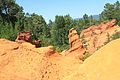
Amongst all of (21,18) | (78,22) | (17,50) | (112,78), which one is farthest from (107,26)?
(112,78)

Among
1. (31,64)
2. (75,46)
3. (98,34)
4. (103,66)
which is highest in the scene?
(103,66)

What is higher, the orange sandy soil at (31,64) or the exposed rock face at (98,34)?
the orange sandy soil at (31,64)

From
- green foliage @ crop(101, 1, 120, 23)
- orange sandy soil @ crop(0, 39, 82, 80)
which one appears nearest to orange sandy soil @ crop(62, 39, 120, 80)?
orange sandy soil @ crop(0, 39, 82, 80)

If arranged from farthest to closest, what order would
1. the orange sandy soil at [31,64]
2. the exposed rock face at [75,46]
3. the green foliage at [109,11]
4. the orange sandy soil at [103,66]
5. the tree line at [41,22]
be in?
1. the green foliage at [109,11]
2. the tree line at [41,22]
3. the exposed rock face at [75,46]
4. the orange sandy soil at [31,64]
5. the orange sandy soil at [103,66]

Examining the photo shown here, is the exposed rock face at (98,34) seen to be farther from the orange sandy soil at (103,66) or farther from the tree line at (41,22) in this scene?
the orange sandy soil at (103,66)

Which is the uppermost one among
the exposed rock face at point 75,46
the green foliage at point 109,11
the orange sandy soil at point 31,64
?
the green foliage at point 109,11

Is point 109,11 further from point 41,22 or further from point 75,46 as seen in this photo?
point 75,46

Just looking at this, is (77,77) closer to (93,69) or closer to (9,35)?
(93,69)

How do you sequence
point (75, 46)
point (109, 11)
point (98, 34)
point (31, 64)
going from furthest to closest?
point (109, 11)
point (98, 34)
point (75, 46)
point (31, 64)

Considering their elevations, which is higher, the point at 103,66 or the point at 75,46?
the point at 103,66

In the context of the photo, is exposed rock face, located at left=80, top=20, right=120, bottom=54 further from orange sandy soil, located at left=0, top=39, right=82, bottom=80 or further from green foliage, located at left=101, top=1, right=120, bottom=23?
orange sandy soil, located at left=0, top=39, right=82, bottom=80

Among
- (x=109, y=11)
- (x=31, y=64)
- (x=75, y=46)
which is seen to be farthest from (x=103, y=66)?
(x=109, y=11)

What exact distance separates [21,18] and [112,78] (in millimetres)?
69096

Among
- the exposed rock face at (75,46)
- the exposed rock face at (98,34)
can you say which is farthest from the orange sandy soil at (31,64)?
the exposed rock face at (98,34)
